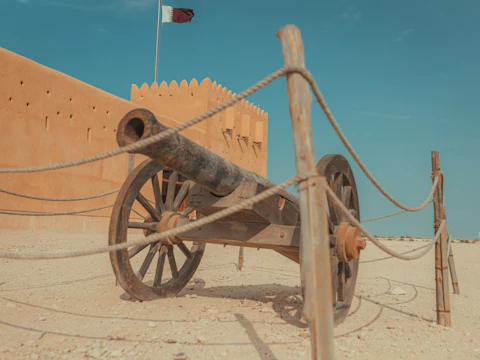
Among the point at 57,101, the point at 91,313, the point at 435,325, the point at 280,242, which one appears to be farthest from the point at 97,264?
the point at 57,101

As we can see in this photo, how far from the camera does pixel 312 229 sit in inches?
78.4

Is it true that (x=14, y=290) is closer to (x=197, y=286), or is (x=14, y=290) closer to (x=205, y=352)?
(x=197, y=286)

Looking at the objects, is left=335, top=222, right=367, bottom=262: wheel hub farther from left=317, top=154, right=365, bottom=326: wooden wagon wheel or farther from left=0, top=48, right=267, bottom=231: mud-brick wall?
left=0, top=48, right=267, bottom=231: mud-brick wall

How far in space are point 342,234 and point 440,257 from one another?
1.35 meters

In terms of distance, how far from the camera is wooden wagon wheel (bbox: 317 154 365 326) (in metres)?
3.70

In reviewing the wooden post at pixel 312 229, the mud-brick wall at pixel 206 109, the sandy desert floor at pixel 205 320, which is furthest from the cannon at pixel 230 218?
the mud-brick wall at pixel 206 109

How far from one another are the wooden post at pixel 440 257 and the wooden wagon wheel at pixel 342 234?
0.81 metres

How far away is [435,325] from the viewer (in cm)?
407

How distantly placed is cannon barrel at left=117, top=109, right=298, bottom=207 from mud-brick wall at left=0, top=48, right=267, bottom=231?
813 centimetres

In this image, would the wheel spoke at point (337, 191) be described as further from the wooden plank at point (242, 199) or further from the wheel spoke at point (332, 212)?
the wooden plank at point (242, 199)

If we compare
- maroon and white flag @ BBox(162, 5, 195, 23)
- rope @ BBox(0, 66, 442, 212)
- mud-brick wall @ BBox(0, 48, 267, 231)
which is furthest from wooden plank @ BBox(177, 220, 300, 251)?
maroon and white flag @ BBox(162, 5, 195, 23)

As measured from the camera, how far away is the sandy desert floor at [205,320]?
9.30ft

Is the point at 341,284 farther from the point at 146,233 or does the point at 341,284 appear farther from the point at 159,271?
the point at 146,233

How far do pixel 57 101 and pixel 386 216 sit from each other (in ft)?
31.1
